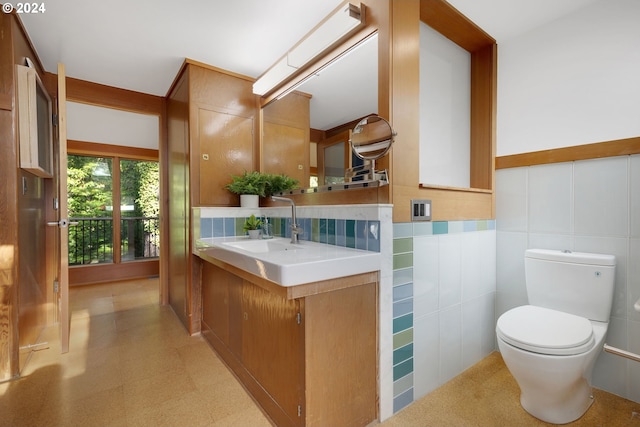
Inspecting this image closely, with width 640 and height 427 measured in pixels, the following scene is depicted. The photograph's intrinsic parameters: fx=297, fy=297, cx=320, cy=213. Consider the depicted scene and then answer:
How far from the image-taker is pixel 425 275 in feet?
5.40

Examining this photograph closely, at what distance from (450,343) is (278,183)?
1.65 meters

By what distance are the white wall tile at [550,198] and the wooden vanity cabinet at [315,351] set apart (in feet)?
4.30

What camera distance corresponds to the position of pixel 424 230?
1636 millimetres

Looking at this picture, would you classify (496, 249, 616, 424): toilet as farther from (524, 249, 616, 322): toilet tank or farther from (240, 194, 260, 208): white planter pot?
(240, 194, 260, 208): white planter pot

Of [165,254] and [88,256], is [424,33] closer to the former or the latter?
[165,254]

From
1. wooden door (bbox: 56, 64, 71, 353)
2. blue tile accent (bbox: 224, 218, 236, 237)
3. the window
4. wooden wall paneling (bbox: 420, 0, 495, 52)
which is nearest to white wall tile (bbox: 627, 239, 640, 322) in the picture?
wooden wall paneling (bbox: 420, 0, 495, 52)

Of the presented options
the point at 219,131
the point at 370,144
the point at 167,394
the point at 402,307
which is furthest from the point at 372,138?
the point at 167,394

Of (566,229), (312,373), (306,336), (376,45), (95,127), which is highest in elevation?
(95,127)

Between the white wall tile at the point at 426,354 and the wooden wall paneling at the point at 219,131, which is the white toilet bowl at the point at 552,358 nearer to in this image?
the white wall tile at the point at 426,354

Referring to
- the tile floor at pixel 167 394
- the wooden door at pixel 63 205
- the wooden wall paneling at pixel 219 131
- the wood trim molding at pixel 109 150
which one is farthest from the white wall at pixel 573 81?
the wood trim molding at pixel 109 150

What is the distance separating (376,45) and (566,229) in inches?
62.5

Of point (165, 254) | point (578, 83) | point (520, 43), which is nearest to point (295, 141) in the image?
point (520, 43)

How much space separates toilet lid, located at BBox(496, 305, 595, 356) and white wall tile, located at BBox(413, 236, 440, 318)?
346mm

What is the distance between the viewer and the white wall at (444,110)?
1.89 metres
